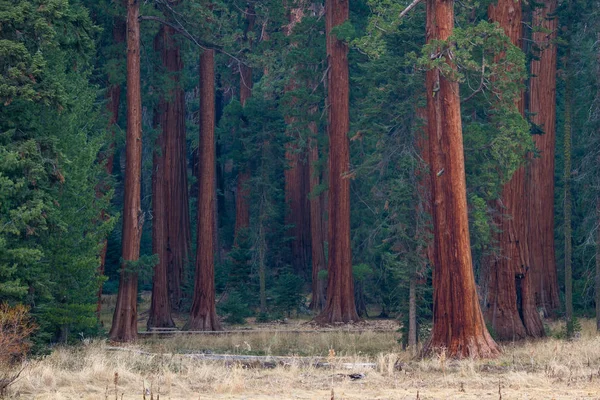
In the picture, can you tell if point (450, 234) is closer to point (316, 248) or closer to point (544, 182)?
point (544, 182)

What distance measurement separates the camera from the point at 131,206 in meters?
24.8

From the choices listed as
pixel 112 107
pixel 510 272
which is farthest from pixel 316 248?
pixel 510 272

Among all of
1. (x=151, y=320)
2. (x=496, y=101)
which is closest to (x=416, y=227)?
(x=496, y=101)

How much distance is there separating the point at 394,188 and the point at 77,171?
700 centimetres

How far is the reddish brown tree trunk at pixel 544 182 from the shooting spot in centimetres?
3095

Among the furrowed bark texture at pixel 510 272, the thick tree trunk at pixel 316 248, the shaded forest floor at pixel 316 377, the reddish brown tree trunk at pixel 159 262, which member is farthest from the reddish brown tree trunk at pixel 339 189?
the shaded forest floor at pixel 316 377

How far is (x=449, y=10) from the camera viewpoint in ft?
61.1

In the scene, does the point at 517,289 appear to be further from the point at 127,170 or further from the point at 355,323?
the point at 127,170

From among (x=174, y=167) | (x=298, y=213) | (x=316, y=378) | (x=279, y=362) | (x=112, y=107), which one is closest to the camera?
(x=316, y=378)

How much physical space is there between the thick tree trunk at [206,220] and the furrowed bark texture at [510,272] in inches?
355

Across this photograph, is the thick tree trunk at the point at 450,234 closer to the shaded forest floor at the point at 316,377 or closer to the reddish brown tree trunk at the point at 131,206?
the shaded forest floor at the point at 316,377

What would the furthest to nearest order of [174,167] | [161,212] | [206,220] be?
[174,167]
[161,212]
[206,220]

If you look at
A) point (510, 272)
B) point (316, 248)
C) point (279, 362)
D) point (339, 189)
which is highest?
point (339, 189)

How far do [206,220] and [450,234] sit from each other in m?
12.0
